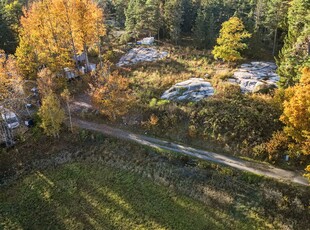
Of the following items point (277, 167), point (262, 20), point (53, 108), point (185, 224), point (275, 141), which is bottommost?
point (185, 224)

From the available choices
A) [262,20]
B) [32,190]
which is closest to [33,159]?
[32,190]

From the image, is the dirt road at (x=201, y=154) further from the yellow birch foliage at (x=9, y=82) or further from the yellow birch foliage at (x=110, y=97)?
the yellow birch foliage at (x=9, y=82)

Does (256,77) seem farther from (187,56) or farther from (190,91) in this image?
(187,56)

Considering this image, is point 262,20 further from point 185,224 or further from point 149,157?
point 185,224

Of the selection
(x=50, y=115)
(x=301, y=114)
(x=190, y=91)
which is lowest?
(x=190, y=91)

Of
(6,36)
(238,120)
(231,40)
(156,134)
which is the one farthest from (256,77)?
(6,36)

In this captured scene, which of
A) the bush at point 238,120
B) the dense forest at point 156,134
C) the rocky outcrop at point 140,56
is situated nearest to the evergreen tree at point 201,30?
the dense forest at point 156,134
